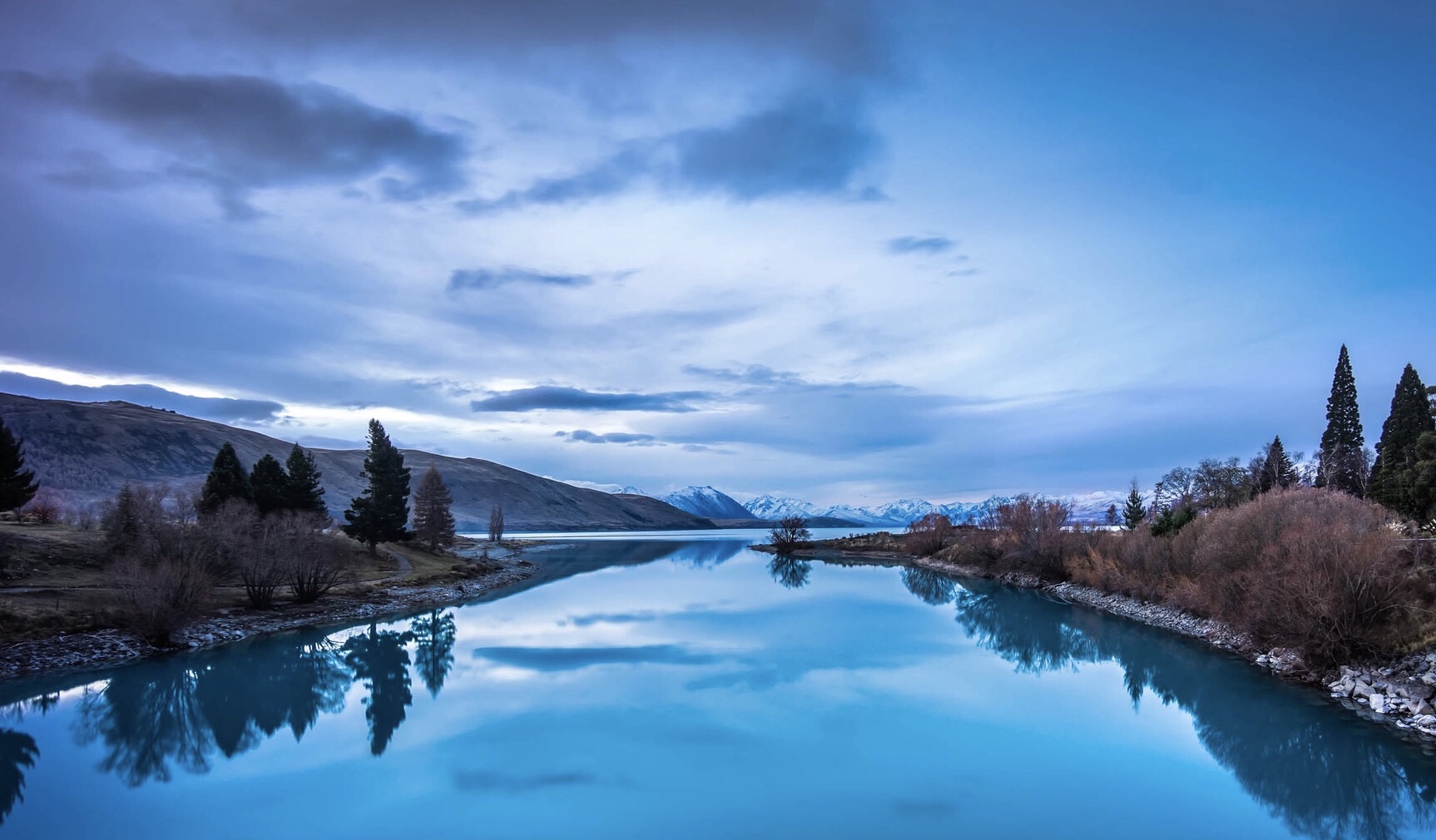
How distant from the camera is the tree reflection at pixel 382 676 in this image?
17547 millimetres

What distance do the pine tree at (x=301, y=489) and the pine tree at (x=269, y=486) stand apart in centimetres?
32

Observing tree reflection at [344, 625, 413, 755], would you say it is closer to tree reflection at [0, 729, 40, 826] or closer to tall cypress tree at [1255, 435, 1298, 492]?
tree reflection at [0, 729, 40, 826]

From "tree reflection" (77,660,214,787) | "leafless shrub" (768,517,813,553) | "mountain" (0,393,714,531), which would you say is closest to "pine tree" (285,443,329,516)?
"tree reflection" (77,660,214,787)

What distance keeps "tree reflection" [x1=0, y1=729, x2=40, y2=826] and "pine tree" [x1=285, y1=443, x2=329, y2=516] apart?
2818cm

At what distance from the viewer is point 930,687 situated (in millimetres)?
21156

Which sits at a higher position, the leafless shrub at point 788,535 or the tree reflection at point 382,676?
the leafless shrub at point 788,535

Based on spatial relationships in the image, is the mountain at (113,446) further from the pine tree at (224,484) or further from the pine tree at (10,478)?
the pine tree at (10,478)

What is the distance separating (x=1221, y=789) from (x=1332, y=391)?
58063mm

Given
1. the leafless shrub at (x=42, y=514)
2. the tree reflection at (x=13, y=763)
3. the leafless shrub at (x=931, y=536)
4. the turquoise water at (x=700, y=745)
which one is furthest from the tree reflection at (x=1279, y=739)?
the leafless shrub at (x=42, y=514)

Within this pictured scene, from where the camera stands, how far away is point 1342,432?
182 ft

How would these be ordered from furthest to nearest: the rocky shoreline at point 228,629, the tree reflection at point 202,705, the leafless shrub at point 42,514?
the leafless shrub at point 42,514 < the rocky shoreline at point 228,629 < the tree reflection at point 202,705

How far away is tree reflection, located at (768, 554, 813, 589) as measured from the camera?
56156mm

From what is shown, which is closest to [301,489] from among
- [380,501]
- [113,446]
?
[380,501]

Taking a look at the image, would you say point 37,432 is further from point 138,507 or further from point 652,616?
point 652,616
